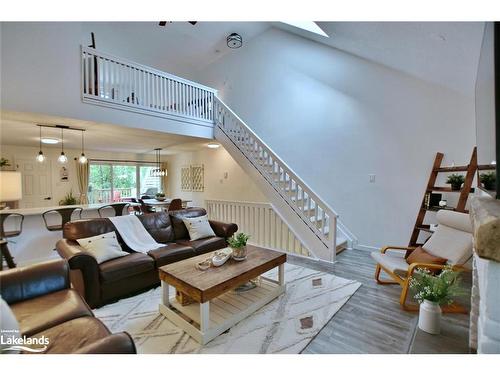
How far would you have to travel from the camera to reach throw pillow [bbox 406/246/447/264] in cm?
256

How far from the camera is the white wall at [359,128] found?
362 cm

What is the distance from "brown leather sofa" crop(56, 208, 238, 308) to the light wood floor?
186 centimetres

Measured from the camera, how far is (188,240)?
363 centimetres

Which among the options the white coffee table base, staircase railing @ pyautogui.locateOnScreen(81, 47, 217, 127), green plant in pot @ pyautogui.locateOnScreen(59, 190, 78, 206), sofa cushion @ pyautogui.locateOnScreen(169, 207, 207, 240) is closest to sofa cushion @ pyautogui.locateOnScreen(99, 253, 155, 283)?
the white coffee table base

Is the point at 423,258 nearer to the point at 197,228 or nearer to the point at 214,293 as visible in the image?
the point at 214,293

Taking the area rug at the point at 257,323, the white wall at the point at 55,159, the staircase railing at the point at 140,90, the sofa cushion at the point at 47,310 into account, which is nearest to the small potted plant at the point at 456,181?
the area rug at the point at 257,323

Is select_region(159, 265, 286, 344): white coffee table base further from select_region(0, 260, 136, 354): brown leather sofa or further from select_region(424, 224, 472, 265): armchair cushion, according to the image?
select_region(424, 224, 472, 265): armchair cushion

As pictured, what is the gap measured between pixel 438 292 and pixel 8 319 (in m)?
2.91

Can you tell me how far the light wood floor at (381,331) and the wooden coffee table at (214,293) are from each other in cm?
68

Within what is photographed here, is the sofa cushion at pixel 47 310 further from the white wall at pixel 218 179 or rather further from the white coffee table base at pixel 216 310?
the white wall at pixel 218 179

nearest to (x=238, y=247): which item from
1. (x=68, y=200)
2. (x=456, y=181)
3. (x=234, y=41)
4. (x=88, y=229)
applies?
(x=88, y=229)
